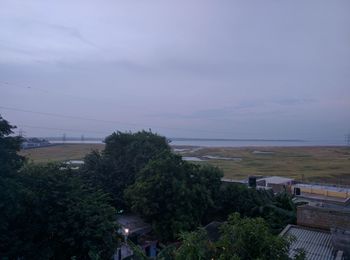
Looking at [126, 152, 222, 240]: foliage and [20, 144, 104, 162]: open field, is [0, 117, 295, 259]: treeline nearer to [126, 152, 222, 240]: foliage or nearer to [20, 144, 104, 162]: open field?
[126, 152, 222, 240]: foliage

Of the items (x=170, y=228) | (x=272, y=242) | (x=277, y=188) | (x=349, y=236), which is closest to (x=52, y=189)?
(x=170, y=228)

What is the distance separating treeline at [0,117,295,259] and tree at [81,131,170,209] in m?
0.07

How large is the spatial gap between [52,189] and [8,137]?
3.07 m

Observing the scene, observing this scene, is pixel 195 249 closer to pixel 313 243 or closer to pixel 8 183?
pixel 313 243

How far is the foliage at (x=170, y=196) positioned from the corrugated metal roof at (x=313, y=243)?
18.7 ft

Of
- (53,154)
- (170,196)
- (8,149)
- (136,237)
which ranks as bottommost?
(136,237)

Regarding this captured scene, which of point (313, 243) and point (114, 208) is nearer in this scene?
point (313, 243)

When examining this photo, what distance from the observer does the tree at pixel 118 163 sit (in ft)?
81.3

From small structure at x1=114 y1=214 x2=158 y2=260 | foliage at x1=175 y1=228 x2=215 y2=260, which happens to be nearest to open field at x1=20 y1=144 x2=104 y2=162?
small structure at x1=114 y1=214 x2=158 y2=260

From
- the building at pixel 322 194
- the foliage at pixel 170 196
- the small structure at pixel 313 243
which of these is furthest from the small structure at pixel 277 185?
the small structure at pixel 313 243

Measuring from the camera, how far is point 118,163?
2641 centimetres

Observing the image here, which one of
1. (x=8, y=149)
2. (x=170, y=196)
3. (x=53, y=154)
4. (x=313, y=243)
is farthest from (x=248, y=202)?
(x=53, y=154)

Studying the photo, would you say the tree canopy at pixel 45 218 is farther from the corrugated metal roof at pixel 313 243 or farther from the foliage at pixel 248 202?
the foliage at pixel 248 202

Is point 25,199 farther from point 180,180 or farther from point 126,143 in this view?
point 126,143
